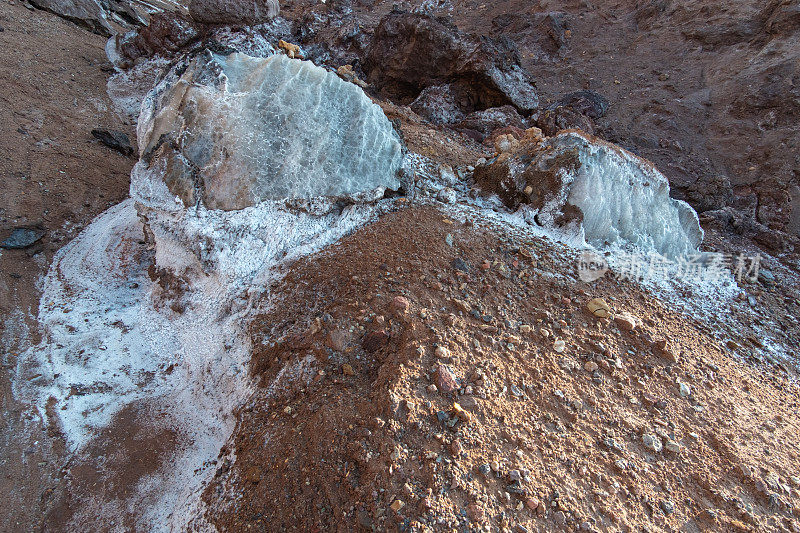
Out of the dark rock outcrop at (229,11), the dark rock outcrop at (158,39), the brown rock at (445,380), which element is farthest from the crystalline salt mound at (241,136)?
the dark rock outcrop at (158,39)

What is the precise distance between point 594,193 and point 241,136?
238cm

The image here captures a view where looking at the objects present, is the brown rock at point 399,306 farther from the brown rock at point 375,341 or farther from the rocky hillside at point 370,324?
the brown rock at point 375,341

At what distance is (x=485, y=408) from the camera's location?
189 centimetres

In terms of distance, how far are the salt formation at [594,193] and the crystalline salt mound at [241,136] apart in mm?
1263

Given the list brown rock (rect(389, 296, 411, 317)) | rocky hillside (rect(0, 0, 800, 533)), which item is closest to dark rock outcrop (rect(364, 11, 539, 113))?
rocky hillside (rect(0, 0, 800, 533))

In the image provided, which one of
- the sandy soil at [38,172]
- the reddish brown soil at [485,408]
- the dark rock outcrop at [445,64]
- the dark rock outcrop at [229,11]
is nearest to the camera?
the reddish brown soil at [485,408]

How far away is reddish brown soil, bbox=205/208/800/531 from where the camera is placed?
5.44 ft

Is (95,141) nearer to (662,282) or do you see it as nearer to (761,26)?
(662,282)

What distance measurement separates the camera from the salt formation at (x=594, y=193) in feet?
9.64

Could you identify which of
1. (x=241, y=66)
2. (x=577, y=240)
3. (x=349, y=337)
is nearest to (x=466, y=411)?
(x=349, y=337)

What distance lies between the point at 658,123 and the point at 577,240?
407 cm

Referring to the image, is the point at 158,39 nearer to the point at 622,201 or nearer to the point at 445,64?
the point at 445,64

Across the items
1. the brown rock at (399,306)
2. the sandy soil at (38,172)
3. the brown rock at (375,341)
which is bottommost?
the sandy soil at (38,172)

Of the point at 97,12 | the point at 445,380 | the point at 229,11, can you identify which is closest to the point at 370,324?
the point at 445,380
